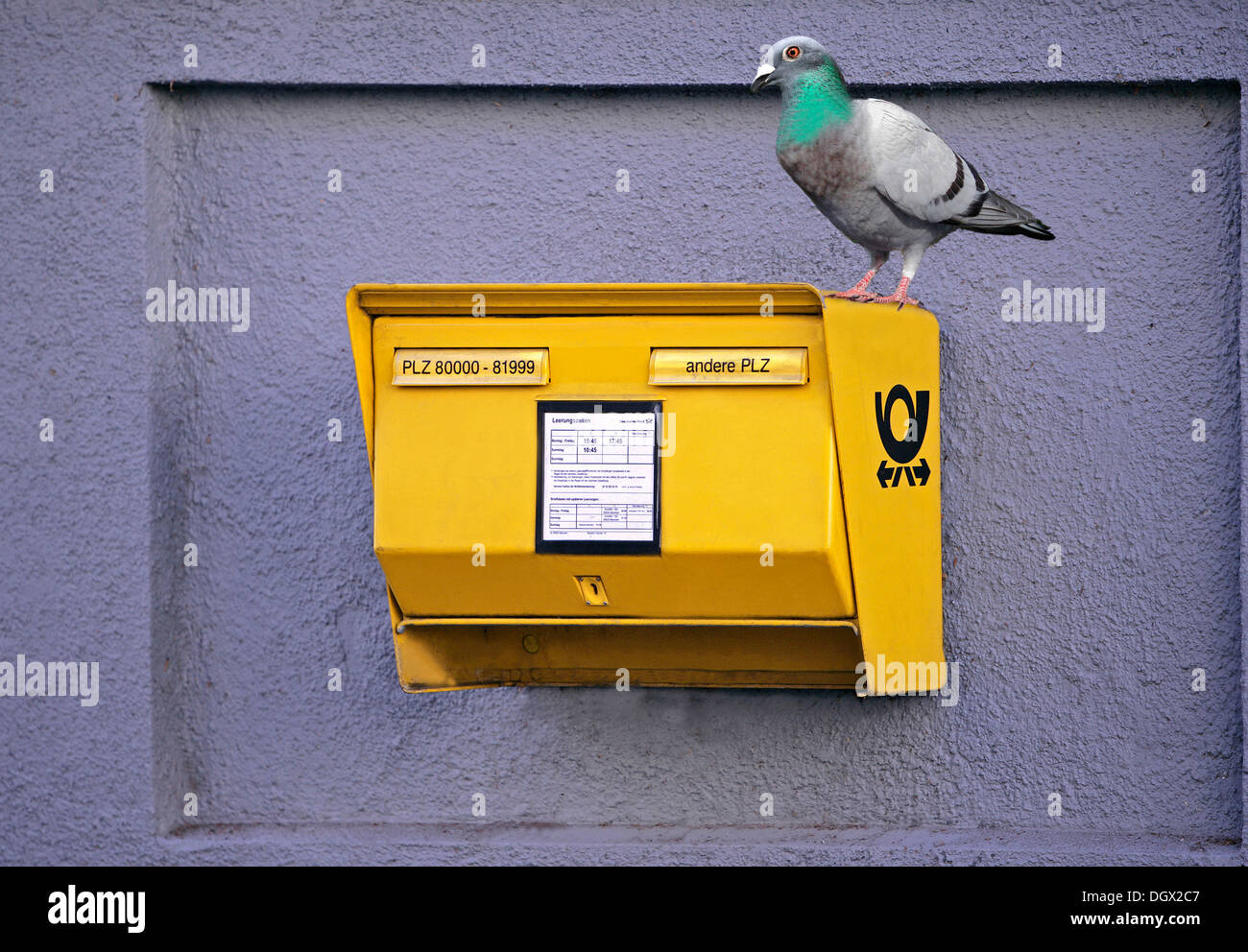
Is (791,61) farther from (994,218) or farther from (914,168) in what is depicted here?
(994,218)

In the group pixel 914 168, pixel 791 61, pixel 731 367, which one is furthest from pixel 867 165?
pixel 731 367

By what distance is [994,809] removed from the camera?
2996 millimetres

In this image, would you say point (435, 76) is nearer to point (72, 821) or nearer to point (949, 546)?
point (949, 546)

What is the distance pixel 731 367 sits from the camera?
93.7 inches

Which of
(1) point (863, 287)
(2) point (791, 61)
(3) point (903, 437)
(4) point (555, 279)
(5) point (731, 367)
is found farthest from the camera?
(4) point (555, 279)

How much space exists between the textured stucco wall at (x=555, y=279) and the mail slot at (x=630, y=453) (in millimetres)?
591

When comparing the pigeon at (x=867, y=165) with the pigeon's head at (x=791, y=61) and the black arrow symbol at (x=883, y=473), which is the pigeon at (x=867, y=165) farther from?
the black arrow symbol at (x=883, y=473)

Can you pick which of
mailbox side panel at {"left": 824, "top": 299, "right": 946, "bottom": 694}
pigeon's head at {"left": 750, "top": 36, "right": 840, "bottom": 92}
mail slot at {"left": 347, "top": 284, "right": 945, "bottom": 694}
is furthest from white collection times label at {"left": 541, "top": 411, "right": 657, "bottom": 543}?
pigeon's head at {"left": 750, "top": 36, "right": 840, "bottom": 92}

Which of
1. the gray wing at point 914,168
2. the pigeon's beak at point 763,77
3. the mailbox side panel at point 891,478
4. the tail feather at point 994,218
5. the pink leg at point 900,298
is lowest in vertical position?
the mailbox side panel at point 891,478

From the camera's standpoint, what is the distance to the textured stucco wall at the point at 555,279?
2975mm

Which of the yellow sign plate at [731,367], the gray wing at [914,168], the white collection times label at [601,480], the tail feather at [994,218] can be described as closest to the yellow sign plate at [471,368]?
the white collection times label at [601,480]

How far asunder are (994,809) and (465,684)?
51.4 inches

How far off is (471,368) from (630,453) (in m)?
0.36
